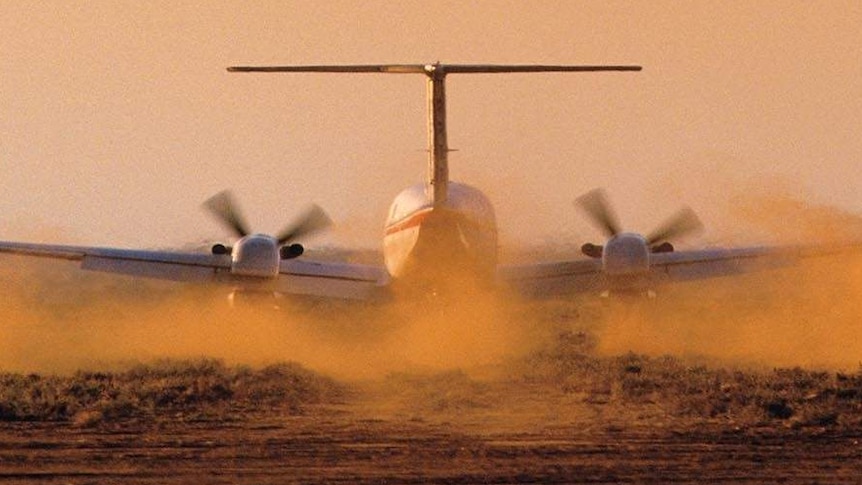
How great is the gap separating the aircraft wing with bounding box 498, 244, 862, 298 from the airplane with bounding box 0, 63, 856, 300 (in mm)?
25

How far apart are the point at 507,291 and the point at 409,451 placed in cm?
2119

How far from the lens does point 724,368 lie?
38.5m

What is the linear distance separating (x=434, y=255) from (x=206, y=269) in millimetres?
6962

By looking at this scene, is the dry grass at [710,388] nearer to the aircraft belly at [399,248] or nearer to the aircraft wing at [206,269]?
the aircraft belly at [399,248]

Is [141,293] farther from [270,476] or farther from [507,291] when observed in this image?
[270,476]

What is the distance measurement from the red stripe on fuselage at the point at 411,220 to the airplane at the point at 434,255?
38mm

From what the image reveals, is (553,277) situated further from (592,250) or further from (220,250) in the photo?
(220,250)

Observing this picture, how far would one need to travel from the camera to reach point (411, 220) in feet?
129

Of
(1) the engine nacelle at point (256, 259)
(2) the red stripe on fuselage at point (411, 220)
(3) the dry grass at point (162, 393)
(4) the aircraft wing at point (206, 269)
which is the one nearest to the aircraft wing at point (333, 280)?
(4) the aircraft wing at point (206, 269)

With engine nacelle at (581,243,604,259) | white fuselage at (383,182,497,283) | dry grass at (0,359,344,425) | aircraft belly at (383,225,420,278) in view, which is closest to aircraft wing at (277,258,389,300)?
aircraft belly at (383,225,420,278)

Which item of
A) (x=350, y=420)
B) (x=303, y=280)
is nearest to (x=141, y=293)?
(x=303, y=280)

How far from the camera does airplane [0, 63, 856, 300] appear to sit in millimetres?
38844

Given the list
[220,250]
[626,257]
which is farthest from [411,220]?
[220,250]

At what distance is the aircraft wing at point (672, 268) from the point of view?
43.2m
